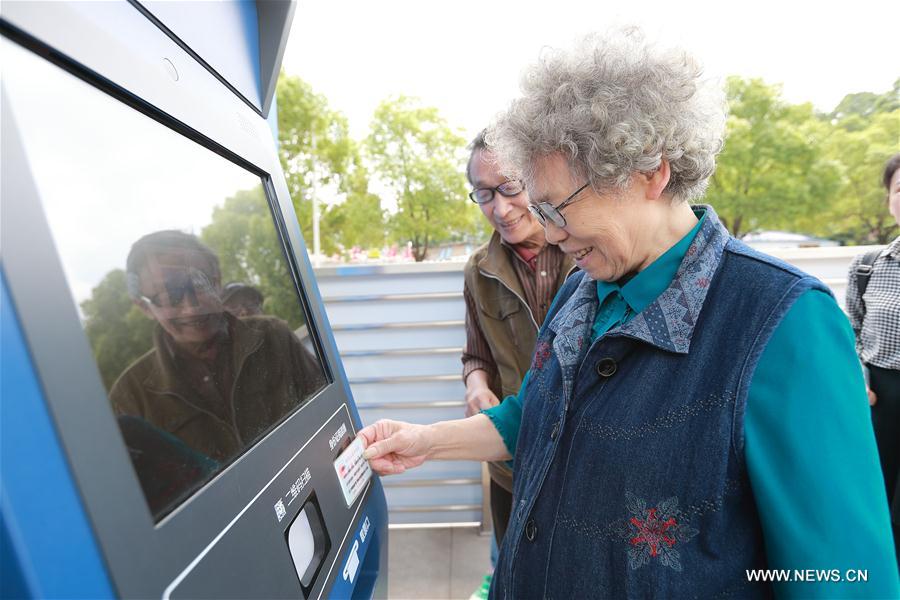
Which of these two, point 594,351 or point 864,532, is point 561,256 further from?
point 864,532

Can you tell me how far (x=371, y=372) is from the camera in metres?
3.07

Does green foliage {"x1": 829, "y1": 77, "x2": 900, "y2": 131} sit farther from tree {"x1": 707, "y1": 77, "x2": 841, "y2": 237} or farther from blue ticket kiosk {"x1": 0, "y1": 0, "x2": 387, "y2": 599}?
blue ticket kiosk {"x1": 0, "y1": 0, "x2": 387, "y2": 599}

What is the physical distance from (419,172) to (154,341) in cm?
1576

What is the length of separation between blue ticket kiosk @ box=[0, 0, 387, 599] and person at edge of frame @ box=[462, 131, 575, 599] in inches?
35.1

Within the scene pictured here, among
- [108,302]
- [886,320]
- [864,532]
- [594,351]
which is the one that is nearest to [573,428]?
[594,351]

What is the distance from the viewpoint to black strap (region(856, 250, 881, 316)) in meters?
2.42

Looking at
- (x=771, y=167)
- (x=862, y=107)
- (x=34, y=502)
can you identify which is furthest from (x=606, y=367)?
(x=771, y=167)

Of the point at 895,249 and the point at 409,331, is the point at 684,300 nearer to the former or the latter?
the point at 895,249

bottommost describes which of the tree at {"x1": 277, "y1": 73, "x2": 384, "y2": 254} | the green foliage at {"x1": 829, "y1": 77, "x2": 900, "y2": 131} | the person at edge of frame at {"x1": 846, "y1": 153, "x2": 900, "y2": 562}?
the person at edge of frame at {"x1": 846, "y1": 153, "x2": 900, "y2": 562}

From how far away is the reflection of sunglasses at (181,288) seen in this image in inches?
26.9

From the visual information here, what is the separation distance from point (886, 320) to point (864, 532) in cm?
196

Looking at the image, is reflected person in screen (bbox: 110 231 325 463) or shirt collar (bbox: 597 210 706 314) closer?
reflected person in screen (bbox: 110 231 325 463)

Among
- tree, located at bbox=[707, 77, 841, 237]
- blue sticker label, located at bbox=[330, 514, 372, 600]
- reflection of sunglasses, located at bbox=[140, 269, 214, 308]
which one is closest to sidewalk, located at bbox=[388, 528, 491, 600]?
blue sticker label, located at bbox=[330, 514, 372, 600]

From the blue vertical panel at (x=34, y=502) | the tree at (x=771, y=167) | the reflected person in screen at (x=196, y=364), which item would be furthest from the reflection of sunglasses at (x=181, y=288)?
the tree at (x=771, y=167)
